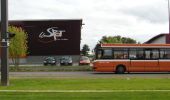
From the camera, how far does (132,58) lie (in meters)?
43.2

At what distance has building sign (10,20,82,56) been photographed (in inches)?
3607

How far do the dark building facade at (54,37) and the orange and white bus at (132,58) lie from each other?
1904 inches

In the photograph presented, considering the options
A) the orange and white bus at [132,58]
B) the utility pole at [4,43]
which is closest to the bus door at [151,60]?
the orange and white bus at [132,58]

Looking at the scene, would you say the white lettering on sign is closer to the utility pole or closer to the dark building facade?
the dark building facade

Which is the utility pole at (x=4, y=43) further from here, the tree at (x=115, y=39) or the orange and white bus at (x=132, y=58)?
the tree at (x=115, y=39)

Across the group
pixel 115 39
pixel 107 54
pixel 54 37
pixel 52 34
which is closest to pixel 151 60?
pixel 107 54

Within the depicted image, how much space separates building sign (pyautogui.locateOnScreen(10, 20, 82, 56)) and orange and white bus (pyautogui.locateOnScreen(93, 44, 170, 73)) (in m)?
48.4

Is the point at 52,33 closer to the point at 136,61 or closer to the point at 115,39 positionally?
the point at 136,61

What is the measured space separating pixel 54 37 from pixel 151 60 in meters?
50.1
